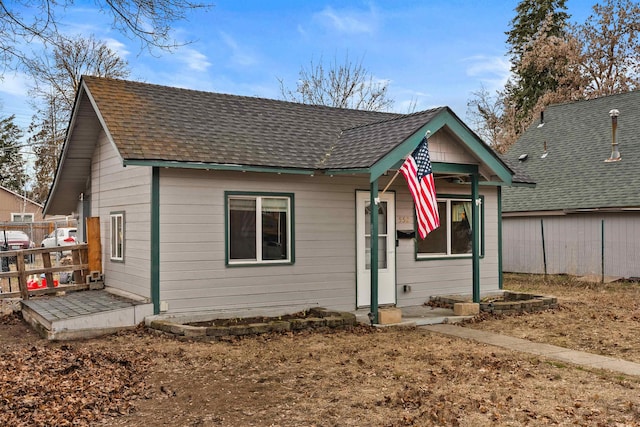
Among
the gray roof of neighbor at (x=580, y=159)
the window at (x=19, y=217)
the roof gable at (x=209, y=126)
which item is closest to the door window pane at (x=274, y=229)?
the roof gable at (x=209, y=126)

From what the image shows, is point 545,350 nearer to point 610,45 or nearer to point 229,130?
point 229,130

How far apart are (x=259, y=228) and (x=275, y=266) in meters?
0.76

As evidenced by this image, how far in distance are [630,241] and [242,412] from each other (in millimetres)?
15438

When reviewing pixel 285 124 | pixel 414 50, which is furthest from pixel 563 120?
pixel 285 124

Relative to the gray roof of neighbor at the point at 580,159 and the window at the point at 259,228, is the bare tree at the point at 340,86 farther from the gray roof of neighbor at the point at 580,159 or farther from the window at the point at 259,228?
the window at the point at 259,228

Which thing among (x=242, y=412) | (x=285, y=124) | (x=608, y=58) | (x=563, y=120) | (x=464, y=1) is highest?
(x=608, y=58)

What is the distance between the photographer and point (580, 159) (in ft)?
69.6

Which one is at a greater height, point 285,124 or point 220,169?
point 285,124

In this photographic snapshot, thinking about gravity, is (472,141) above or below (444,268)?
above

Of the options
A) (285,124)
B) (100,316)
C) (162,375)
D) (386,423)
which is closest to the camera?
(386,423)

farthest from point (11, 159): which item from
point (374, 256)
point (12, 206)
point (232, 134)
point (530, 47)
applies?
point (374, 256)

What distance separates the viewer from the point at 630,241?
1766 centimetres

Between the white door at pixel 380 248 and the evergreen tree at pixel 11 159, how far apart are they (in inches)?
1651

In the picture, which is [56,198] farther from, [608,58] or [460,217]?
[608,58]
